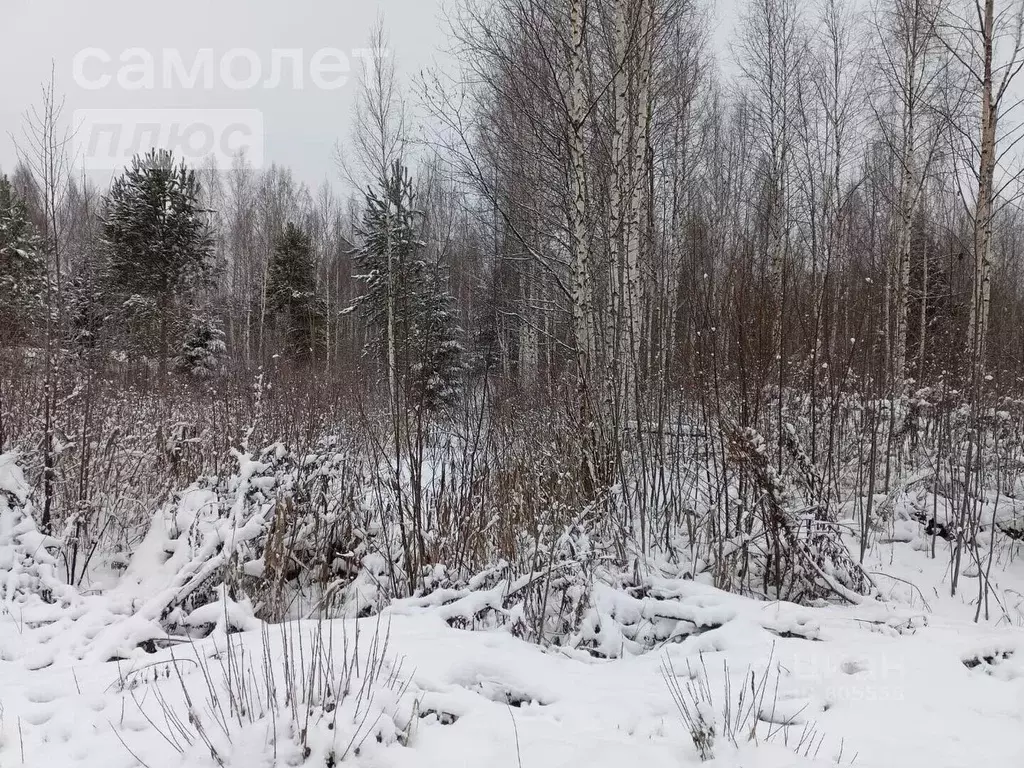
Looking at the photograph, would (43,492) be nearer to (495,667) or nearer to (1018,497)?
(495,667)

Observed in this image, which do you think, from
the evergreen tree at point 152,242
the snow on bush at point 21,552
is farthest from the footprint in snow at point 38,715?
the evergreen tree at point 152,242

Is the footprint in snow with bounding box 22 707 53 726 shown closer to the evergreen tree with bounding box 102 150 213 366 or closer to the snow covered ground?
the snow covered ground

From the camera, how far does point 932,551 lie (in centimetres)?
455

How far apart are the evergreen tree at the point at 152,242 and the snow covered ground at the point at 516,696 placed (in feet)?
47.2

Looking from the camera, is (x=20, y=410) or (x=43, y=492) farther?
(x=20, y=410)

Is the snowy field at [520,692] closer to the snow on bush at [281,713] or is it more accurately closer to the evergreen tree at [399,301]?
the snow on bush at [281,713]

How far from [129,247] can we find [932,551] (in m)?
18.4

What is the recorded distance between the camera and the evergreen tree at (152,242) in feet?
48.7

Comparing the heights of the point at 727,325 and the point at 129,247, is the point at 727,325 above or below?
below

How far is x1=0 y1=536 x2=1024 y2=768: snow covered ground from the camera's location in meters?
1.81

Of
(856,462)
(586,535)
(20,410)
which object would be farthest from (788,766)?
(20,410)

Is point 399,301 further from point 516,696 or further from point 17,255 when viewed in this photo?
point 17,255

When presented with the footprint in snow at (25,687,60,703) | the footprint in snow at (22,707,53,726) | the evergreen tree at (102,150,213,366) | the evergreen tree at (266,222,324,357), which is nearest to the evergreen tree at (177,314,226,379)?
the evergreen tree at (102,150,213,366)

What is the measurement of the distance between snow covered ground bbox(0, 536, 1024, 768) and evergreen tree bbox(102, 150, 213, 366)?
566 inches
